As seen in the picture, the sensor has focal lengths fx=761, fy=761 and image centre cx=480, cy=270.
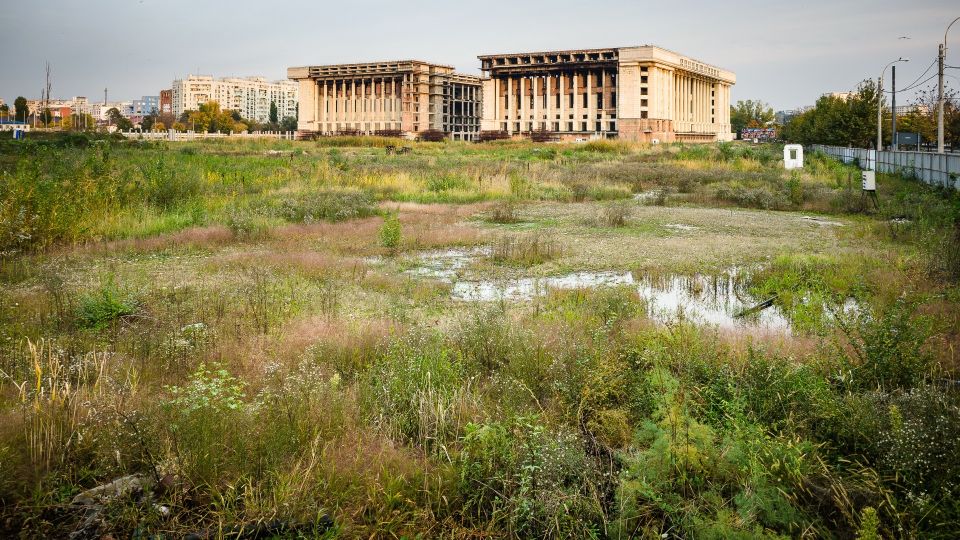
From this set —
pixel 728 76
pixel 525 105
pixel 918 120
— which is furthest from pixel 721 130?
pixel 918 120

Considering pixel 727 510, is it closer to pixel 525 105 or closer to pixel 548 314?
pixel 548 314

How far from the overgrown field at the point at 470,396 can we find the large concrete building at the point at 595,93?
7315 cm

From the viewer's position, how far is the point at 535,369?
6.07 m

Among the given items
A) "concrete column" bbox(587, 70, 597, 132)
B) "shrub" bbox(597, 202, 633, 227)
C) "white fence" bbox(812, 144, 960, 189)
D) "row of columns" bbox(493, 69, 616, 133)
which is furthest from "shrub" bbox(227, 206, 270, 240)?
"concrete column" bbox(587, 70, 597, 132)

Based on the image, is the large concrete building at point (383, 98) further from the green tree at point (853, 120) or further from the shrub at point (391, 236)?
the shrub at point (391, 236)

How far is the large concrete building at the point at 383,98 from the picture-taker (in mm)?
97062

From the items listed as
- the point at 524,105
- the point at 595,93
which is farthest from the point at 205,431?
the point at 524,105

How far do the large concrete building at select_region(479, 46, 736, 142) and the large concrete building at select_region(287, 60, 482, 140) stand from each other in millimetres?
8779

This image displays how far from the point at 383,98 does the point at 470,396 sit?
3895 inches

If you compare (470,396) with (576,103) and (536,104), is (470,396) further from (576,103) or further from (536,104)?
(536,104)

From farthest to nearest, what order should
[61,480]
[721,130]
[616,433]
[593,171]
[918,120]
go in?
[721,130]
[918,120]
[593,171]
[616,433]
[61,480]

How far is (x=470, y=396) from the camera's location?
221 inches

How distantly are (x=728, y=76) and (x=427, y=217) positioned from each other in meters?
107

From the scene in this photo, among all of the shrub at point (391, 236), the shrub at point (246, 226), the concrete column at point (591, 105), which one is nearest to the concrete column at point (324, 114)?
the concrete column at point (591, 105)
